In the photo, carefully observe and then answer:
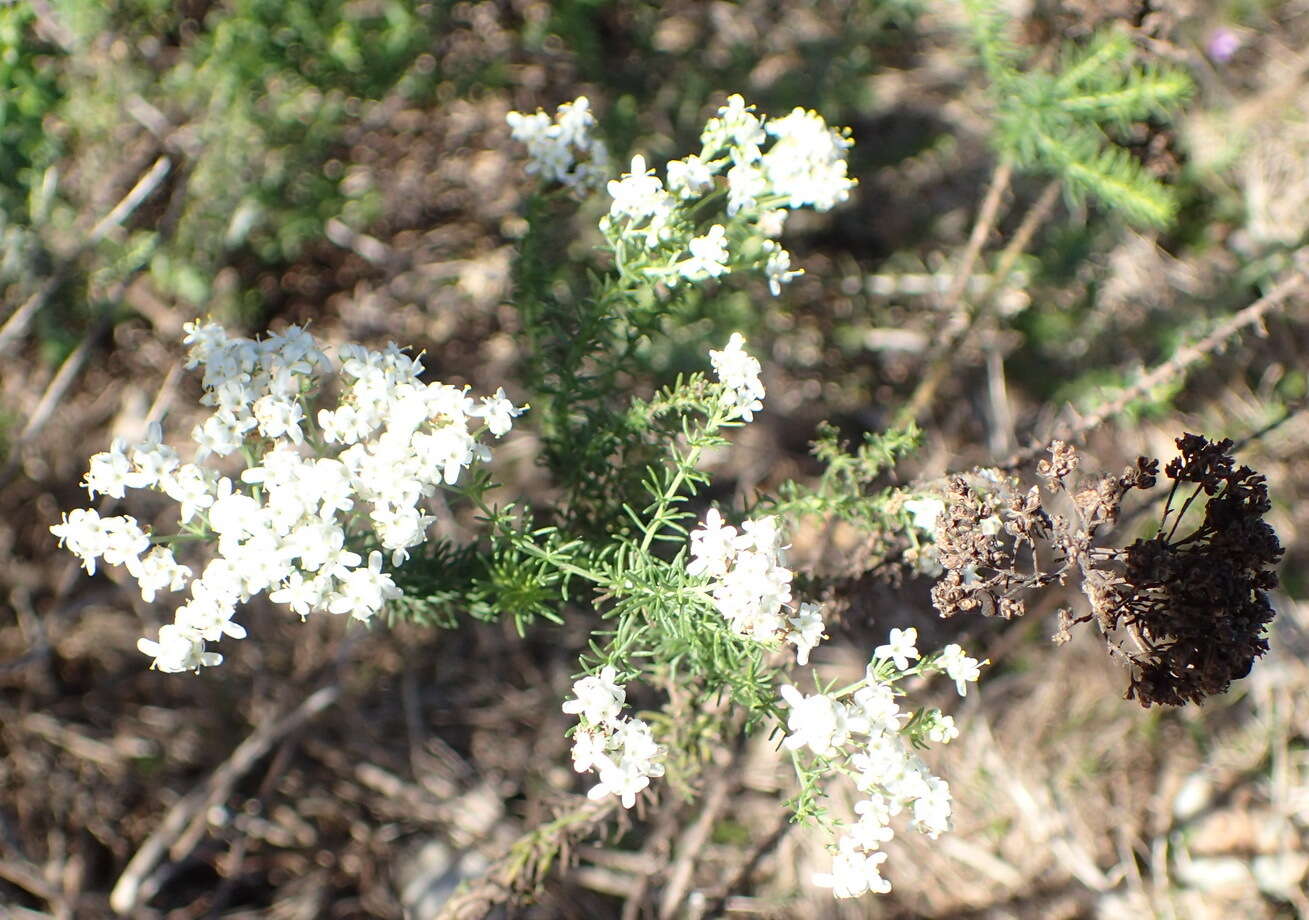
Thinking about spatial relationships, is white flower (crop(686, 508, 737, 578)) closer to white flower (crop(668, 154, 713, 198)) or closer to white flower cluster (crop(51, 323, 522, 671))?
white flower cluster (crop(51, 323, 522, 671))

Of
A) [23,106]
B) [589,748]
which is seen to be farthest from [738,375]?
[23,106]

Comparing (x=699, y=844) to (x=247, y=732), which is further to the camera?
(x=247, y=732)

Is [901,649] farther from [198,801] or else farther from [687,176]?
[198,801]

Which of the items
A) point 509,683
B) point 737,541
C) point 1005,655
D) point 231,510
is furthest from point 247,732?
point 1005,655

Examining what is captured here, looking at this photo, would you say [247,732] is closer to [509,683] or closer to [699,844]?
[509,683]

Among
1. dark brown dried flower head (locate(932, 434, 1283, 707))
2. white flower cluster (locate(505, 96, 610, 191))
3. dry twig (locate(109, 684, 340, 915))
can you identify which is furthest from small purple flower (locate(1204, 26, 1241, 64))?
dry twig (locate(109, 684, 340, 915))

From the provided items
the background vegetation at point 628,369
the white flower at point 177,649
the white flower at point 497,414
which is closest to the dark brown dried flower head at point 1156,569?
the background vegetation at point 628,369

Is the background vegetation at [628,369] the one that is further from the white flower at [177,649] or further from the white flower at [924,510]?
the white flower at [177,649]
